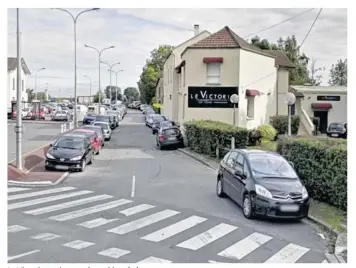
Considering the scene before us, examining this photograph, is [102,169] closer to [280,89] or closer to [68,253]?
[68,253]

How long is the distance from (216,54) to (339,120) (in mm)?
21002

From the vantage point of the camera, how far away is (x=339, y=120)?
4922cm

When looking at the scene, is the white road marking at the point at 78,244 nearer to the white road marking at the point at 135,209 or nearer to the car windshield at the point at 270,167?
the white road marking at the point at 135,209

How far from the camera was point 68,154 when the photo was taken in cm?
2083

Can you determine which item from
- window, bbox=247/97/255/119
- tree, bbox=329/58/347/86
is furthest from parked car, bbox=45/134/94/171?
tree, bbox=329/58/347/86

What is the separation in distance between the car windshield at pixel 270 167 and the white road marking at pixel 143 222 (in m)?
2.53

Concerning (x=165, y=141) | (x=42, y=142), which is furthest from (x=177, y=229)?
(x=42, y=142)

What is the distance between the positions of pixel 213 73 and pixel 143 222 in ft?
80.7

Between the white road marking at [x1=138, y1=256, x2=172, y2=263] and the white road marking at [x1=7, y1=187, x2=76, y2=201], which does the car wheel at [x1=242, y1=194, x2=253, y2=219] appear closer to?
the white road marking at [x1=138, y1=256, x2=172, y2=263]

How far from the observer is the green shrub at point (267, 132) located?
35062 millimetres

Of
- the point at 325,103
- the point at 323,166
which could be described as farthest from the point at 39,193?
the point at 325,103

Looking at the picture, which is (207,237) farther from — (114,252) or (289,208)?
(289,208)

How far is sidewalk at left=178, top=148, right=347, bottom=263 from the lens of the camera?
30.4 ft

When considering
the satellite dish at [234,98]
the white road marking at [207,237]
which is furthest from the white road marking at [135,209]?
the satellite dish at [234,98]
